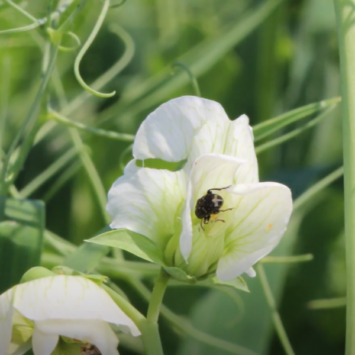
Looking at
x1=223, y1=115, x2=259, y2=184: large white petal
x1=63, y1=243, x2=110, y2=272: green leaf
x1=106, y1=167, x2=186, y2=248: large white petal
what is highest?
x1=223, y1=115, x2=259, y2=184: large white petal

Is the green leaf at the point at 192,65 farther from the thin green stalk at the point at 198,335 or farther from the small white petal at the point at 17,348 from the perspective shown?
the small white petal at the point at 17,348

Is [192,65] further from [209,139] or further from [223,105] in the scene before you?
[209,139]

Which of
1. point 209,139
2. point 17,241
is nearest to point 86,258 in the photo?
point 17,241

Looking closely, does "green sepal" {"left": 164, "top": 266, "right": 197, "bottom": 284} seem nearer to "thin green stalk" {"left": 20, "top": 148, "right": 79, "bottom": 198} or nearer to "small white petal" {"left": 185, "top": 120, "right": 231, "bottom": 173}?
"small white petal" {"left": 185, "top": 120, "right": 231, "bottom": 173}

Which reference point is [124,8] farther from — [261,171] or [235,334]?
[235,334]

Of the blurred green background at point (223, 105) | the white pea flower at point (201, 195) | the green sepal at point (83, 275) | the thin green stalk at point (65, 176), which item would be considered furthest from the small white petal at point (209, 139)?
the thin green stalk at point (65, 176)

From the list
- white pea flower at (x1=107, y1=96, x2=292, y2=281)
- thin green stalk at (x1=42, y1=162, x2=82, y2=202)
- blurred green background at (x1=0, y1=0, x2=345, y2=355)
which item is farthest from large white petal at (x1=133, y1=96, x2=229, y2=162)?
thin green stalk at (x1=42, y1=162, x2=82, y2=202)
